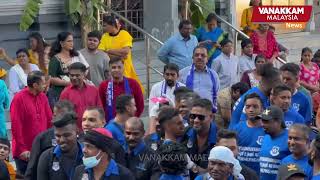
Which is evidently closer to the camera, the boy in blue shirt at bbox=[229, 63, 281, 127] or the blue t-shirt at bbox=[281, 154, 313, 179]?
the blue t-shirt at bbox=[281, 154, 313, 179]

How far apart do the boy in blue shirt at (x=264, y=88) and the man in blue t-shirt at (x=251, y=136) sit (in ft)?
2.05

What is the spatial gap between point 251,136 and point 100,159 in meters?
2.19

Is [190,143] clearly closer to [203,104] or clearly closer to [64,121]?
[203,104]

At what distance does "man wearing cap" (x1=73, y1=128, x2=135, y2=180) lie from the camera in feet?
23.7

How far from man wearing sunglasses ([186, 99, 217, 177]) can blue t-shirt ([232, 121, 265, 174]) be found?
350 millimetres

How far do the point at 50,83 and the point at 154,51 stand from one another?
4.10 m

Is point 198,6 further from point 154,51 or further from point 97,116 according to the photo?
point 97,116

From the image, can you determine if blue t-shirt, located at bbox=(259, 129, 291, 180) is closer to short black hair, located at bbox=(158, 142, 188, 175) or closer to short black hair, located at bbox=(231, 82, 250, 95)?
short black hair, located at bbox=(158, 142, 188, 175)

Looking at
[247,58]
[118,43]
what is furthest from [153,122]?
[247,58]

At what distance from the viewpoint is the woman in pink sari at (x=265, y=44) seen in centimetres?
1537

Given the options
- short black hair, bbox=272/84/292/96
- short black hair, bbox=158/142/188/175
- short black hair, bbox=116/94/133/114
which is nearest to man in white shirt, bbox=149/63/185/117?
short black hair, bbox=116/94/133/114

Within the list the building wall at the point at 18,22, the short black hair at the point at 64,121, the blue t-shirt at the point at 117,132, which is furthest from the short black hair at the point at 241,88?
the building wall at the point at 18,22

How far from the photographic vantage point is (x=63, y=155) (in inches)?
319

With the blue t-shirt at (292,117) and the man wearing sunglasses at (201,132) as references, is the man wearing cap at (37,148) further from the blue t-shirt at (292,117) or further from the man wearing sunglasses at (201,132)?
the blue t-shirt at (292,117)
